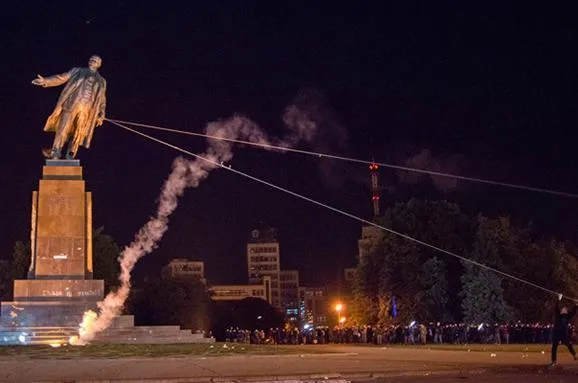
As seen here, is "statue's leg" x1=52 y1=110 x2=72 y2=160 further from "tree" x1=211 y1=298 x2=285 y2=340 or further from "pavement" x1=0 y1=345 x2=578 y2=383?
"tree" x1=211 y1=298 x2=285 y2=340

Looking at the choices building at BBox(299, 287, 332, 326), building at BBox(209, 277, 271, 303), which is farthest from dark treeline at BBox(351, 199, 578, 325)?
building at BBox(299, 287, 332, 326)

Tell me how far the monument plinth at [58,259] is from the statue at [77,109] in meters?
0.86

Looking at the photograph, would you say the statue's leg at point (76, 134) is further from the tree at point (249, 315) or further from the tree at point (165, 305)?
the tree at point (249, 315)

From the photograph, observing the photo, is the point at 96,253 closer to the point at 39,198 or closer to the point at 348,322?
the point at 348,322

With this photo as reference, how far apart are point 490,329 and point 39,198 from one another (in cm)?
2467

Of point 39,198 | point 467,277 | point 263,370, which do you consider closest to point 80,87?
point 39,198

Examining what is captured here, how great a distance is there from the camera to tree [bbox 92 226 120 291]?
51344 millimetres

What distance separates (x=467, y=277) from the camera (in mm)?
48062

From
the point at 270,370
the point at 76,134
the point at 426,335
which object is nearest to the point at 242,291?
the point at 426,335

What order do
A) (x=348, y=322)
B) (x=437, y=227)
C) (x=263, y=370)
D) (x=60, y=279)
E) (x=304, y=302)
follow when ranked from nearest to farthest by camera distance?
(x=263, y=370) → (x=60, y=279) → (x=437, y=227) → (x=348, y=322) → (x=304, y=302)

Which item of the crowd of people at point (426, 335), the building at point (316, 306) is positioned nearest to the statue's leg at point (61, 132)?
the crowd of people at point (426, 335)

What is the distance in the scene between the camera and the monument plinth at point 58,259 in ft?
85.8

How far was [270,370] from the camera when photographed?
15.2 metres

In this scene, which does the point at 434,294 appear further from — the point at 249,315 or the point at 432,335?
the point at 249,315
